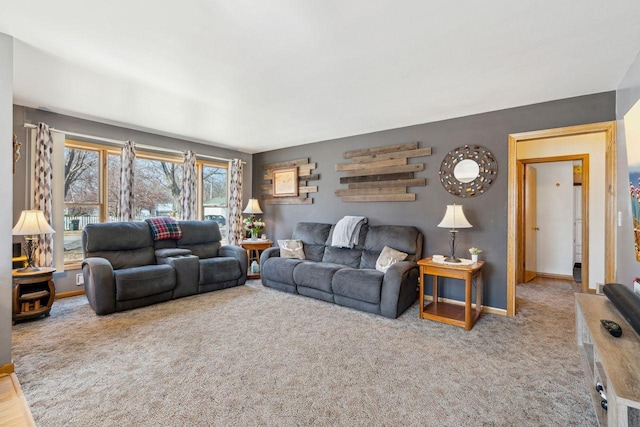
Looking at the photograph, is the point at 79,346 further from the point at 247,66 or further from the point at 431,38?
the point at 431,38

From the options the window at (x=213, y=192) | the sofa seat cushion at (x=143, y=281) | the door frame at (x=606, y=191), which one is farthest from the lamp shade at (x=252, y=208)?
the door frame at (x=606, y=191)

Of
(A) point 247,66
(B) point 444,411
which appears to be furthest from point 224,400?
(A) point 247,66

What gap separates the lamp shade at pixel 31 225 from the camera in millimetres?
3055

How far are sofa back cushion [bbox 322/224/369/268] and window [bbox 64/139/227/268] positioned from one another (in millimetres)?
2575

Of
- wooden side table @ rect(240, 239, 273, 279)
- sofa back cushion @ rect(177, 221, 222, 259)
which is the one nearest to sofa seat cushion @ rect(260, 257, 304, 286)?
wooden side table @ rect(240, 239, 273, 279)

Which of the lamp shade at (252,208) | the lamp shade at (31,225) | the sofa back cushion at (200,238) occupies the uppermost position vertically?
the lamp shade at (252,208)

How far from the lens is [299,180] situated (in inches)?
214

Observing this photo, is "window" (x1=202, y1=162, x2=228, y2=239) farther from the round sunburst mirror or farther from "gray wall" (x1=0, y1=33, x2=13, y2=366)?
the round sunburst mirror

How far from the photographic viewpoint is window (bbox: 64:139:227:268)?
13.3 feet

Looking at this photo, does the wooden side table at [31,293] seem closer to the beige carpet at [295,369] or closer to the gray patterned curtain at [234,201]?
the beige carpet at [295,369]

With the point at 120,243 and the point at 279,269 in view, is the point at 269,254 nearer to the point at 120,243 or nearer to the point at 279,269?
the point at 279,269

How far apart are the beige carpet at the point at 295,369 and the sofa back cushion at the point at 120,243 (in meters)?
0.70

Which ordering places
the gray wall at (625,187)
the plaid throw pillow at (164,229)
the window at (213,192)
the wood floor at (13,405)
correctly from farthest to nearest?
the window at (213,192) < the plaid throw pillow at (164,229) < the gray wall at (625,187) < the wood floor at (13,405)

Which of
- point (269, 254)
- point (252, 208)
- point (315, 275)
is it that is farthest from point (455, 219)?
point (252, 208)
